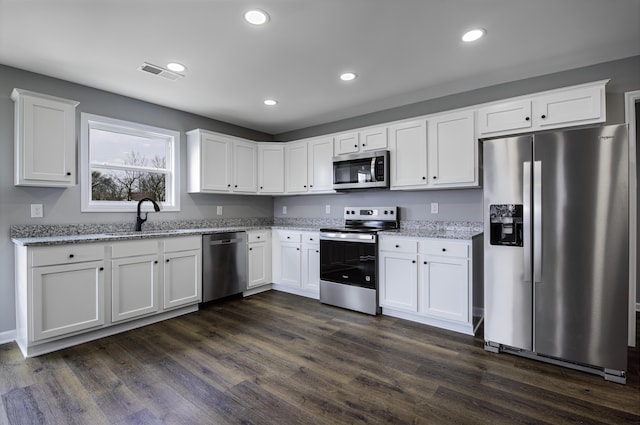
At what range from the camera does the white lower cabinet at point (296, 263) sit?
407 cm

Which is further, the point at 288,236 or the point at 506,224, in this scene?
the point at 288,236

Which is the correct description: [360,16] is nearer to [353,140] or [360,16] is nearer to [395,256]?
[353,140]

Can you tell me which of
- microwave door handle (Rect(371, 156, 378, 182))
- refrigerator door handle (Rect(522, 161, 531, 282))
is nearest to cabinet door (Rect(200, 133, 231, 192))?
microwave door handle (Rect(371, 156, 378, 182))

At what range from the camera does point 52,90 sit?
3012mm

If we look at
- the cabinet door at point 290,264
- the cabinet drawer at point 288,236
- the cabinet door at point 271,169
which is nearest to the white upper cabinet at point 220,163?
the cabinet door at point 271,169

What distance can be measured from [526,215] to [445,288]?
1012 mm

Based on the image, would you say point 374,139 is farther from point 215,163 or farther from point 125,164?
point 125,164

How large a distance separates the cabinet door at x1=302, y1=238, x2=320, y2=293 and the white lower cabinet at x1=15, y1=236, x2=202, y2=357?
55.9 inches

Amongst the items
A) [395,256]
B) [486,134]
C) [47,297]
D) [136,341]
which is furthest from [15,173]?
[486,134]

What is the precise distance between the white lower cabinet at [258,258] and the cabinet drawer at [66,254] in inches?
69.2

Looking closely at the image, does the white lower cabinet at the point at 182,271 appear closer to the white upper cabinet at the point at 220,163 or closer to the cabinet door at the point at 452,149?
the white upper cabinet at the point at 220,163

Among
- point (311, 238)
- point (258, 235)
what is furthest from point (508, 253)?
point (258, 235)

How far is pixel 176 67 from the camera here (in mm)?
2840

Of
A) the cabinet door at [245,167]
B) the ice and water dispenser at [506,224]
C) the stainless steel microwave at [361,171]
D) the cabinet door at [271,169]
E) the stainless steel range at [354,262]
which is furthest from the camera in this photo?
the cabinet door at [271,169]
